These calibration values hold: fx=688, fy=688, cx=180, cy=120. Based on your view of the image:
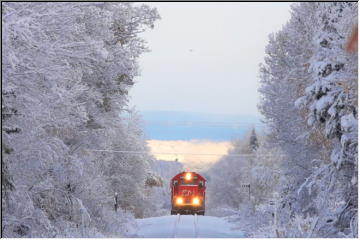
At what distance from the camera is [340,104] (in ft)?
59.0

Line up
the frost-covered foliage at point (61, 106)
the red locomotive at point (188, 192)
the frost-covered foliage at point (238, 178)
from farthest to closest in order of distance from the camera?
the frost-covered foliage at point (238, 178) → the red locomotive at point (188, 192) → the frost-covered foliage at point (61, 106)

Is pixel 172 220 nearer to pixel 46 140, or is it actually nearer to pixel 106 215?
pixel 106 215

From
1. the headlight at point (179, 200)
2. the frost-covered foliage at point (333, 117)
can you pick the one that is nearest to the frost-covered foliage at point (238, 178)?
the headlight at point (179, 200)

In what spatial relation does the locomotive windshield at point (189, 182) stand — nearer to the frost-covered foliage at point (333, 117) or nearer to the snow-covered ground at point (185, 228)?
A: the snow-covered ground at point (185, 228)

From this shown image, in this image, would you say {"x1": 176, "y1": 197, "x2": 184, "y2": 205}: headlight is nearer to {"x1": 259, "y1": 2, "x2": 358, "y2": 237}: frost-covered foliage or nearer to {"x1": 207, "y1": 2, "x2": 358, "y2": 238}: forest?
{"x1": 207, "y1": 2, "x2": 358, "y2": 238}: forest

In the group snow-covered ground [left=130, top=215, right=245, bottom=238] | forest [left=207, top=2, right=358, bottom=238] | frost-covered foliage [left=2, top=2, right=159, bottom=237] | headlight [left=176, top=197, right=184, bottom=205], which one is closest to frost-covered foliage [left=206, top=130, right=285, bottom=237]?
headlight [left=176, top=197, right=184, bottom=205]

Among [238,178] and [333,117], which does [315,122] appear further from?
[238,178]

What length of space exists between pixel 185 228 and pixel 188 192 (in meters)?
10.5

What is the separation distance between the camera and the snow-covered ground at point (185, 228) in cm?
2608

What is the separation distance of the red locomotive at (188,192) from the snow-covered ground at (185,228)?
16.6 feet

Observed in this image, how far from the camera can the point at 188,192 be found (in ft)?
126

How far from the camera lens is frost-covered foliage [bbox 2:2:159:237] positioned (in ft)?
57.2

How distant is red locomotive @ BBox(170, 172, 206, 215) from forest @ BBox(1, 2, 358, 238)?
374cm

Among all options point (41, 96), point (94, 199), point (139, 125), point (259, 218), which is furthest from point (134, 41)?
point (139, 125)
